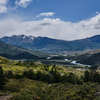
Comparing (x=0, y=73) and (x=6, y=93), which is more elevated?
(x=0, y=73)

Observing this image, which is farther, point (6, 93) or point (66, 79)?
point (66, 79)

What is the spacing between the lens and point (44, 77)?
162 meters

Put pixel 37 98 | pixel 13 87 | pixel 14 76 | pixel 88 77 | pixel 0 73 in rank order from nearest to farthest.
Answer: pixel 37 98
pixel 13 87
pixel 0 73
pixel 14 76
pixel 88 77

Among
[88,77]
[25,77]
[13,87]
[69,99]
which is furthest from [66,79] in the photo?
[69,99]

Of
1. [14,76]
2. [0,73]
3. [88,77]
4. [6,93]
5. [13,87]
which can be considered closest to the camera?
[6,93]

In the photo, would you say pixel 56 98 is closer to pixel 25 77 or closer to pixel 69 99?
pixel 69 99

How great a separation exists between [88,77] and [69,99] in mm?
77296

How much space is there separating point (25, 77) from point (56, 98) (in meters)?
68.4

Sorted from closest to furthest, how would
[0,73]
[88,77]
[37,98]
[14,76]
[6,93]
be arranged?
[37,98]
[6,93]
[0,73]
[14,76]
[88,77]

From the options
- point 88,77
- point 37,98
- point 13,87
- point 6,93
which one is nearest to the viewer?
point 37,98

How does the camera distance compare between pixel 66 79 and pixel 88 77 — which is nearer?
pixel 66 79

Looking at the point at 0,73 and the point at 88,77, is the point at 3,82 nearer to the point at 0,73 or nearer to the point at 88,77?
the point at 0,73

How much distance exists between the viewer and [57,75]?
166 meters

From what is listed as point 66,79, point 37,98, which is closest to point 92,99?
point 37,98
